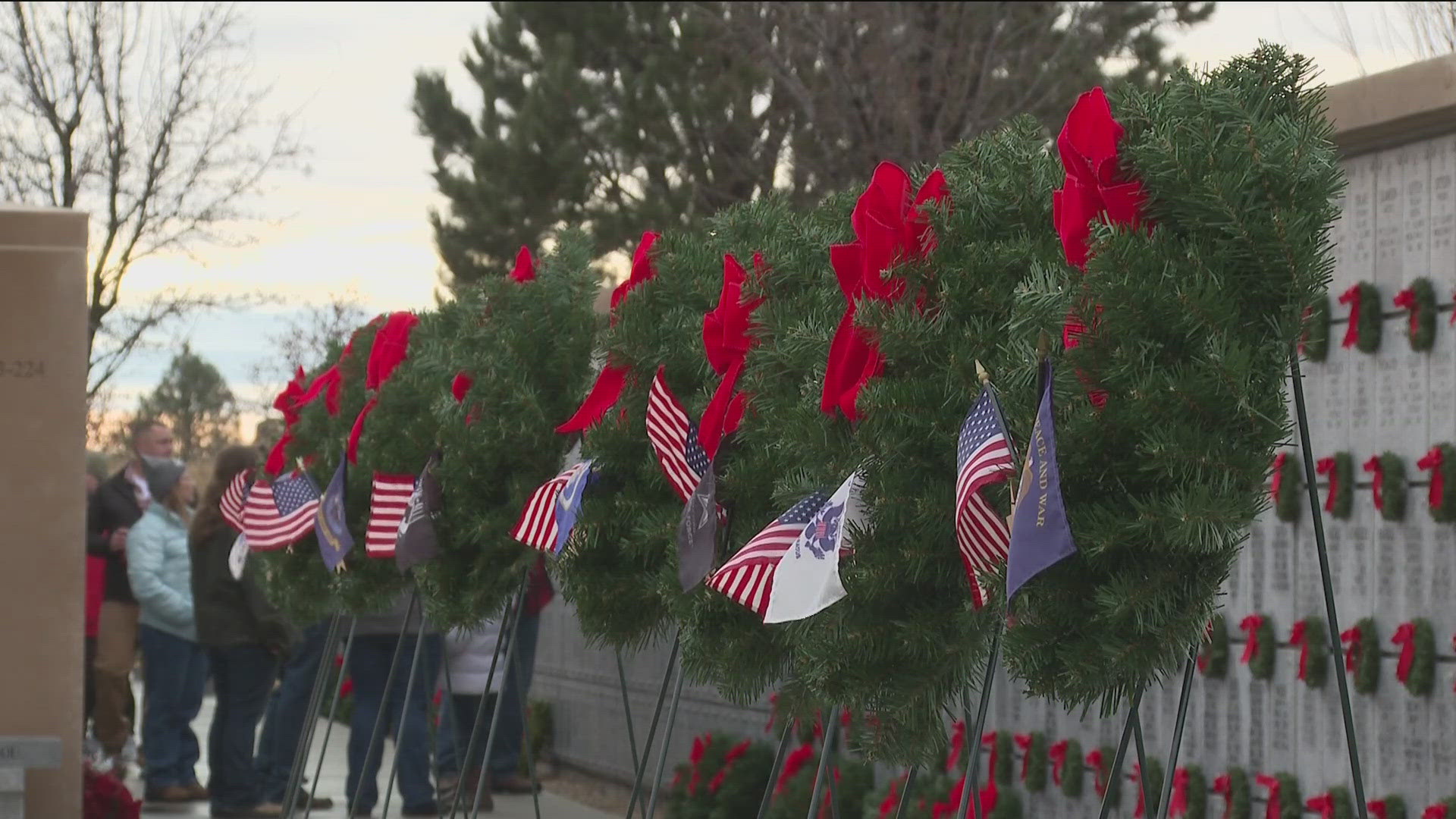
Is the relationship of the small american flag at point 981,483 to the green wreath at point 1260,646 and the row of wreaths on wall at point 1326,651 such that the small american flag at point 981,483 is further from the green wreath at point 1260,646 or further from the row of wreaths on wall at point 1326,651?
the green wreath at point 1260,646

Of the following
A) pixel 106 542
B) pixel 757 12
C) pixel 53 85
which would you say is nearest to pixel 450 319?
pixel 106 542

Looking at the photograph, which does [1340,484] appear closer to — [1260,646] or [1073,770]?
[1260,646]

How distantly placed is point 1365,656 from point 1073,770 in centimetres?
145

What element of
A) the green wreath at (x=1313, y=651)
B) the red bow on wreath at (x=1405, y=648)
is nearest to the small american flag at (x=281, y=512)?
the green wreath at (x=1313, y=651)

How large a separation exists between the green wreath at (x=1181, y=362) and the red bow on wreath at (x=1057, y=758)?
3.72 metres

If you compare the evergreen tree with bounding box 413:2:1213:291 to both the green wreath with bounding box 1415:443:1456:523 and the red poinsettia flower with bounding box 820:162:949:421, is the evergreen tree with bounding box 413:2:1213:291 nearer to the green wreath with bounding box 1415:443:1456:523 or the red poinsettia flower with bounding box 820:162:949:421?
the green wreath with bounding box 1415:443:1456:523

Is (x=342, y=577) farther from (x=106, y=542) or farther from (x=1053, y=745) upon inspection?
(x=106, y=542)

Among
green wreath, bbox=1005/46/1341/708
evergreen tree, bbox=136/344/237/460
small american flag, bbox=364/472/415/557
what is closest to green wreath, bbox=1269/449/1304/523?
small american flag, bbox=364/472/415/557

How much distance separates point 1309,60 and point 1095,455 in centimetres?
65

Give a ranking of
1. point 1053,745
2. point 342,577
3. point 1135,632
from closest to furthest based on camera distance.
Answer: point 1135,632 < point 342,577 < point 1053,745

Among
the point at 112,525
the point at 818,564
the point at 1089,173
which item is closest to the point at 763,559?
the point at 818,564

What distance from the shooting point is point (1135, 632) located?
251cm

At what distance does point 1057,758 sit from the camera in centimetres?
626

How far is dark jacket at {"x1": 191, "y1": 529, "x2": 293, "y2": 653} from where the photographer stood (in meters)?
9.10
